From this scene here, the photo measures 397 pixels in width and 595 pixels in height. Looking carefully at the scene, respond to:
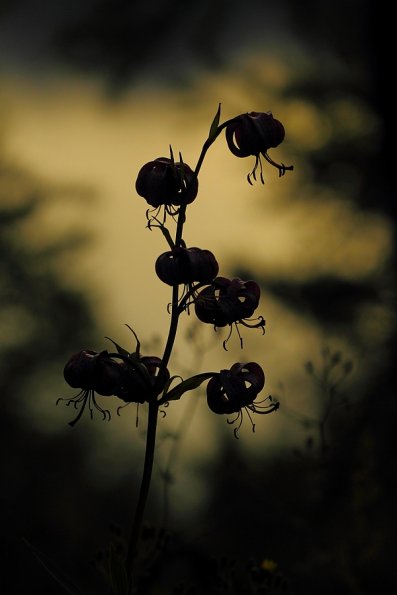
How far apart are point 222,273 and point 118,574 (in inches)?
35.2

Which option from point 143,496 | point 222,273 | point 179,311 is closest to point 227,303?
point 179,311

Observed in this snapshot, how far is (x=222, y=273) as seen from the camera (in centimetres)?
150

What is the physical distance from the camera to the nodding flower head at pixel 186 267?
62 centimetres

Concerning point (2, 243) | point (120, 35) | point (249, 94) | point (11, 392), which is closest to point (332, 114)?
Answer: point (249, 94)

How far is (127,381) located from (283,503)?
85 cm

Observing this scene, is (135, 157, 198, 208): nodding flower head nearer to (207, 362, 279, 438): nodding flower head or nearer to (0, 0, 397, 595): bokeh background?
(207, 362, 279, 438): nodding flower head

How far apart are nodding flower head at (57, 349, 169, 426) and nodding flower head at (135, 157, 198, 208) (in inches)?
4.9

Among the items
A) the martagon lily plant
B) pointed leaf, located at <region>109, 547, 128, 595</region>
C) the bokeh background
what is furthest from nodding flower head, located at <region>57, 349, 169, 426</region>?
the bokeh background

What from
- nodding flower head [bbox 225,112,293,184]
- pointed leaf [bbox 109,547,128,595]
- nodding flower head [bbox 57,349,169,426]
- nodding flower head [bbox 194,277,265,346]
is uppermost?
nodding flower head [bbox 225,112,293,184]

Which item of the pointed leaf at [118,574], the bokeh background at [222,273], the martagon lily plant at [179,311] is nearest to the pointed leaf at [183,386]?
the martagon lily plant at [179,311]

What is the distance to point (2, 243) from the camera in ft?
4.98

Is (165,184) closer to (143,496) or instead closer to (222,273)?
(143,496)

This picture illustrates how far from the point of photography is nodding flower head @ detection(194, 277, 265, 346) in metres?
0.64

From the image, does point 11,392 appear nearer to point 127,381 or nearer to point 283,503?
point 283,503
